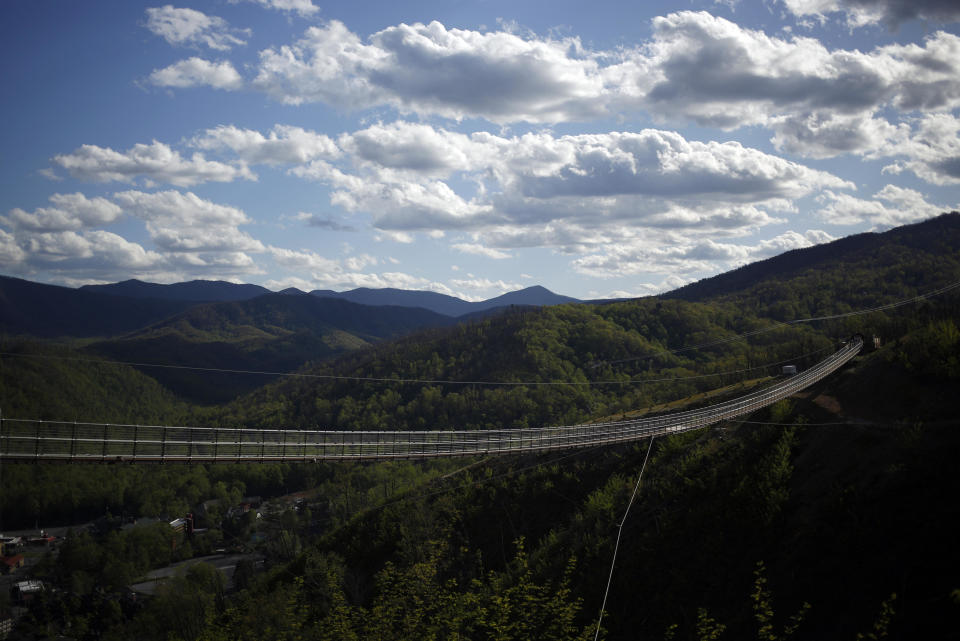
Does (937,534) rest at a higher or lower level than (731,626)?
higher

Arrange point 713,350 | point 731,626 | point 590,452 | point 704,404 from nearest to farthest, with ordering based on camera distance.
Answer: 1. point 731,626
2. point 590,452
3. point 704,404
4. point 713,350

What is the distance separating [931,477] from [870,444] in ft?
16.7

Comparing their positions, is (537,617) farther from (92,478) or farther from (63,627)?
(92,478)

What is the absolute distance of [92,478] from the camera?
133 m

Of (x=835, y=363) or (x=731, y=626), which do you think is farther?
(x=835, y=363)

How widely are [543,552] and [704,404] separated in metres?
24.0

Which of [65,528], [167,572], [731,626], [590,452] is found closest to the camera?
[731,626]

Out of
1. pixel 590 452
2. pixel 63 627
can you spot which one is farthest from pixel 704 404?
pixel 63 627

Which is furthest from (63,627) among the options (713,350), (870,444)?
(713,350)

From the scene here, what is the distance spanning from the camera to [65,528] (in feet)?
397

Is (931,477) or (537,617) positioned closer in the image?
(931,477)

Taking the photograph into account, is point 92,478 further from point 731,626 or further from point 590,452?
point 731,626

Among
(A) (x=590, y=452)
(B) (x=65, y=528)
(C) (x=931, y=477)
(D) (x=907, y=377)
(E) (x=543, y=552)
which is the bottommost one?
(B) (x=65, y=528)

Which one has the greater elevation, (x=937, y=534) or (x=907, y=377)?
(x=907, y=377)
